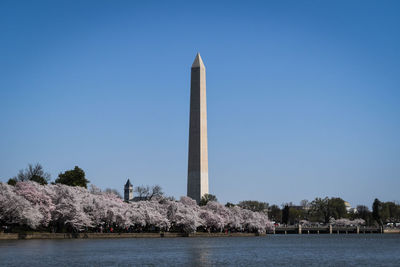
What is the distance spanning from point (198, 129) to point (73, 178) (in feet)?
93.9

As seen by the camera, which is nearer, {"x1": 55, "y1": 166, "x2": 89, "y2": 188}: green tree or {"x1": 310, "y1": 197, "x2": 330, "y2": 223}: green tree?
{"x1": 55, "y1": 166, "x2": 89, "y2": 188}: green tree

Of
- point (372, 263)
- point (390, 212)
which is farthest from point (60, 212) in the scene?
point (390, 212)

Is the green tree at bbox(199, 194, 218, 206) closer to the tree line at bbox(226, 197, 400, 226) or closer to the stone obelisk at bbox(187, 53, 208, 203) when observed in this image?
the stone obelisk at bbox(187, 53, 208, 203)

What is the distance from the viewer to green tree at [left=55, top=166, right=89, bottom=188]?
3615 inches

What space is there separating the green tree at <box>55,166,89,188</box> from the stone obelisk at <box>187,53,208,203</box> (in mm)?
25729

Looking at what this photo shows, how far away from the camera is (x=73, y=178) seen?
301 ft

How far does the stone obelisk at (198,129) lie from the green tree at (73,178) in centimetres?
2573

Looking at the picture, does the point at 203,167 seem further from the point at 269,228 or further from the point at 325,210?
the point at 325,210

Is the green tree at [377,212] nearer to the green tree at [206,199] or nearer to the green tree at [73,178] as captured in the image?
the green tree at [206,199]

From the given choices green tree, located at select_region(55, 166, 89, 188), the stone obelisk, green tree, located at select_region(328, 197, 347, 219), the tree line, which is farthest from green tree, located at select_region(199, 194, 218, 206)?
green tree, located at select_region(328, 197, 347, 219)

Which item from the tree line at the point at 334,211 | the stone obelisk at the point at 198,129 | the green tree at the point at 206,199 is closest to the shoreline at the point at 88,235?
the green tree at the point at 206,199

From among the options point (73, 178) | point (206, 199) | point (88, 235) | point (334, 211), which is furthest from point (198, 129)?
point (334, 211)

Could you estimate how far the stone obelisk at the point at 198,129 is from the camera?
112000 millimetres

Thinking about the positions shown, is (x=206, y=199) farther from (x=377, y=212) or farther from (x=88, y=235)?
(x=377, y=212)
